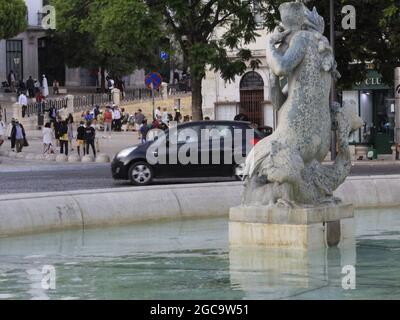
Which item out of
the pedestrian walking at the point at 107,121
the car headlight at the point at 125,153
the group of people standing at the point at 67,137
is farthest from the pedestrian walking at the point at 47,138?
the car headlight at the point at 125,153

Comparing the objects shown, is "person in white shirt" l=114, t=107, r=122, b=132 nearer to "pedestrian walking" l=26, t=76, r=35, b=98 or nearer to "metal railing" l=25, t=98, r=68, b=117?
"metal railing" l=25, t=98, r=68, b=117

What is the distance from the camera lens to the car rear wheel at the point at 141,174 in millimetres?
28250

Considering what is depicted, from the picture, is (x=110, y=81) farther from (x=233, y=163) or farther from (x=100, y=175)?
(x=233, y=163)

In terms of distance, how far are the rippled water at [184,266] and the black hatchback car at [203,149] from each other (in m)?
11.4

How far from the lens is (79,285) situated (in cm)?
1070

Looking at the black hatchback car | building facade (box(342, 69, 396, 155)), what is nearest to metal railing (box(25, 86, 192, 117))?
building facade (box(342, 69, 396, 155))

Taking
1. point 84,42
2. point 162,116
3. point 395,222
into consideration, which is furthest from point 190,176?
point 84,42

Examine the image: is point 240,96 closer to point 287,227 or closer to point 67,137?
point 67,137

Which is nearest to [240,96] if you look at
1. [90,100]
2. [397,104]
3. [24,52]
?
[90,100]

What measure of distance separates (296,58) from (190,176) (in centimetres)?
1494

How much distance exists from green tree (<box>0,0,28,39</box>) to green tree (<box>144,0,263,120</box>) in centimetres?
3059

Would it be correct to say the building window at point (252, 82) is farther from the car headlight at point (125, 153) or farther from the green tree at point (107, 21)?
the car headlight at point (125, 153)

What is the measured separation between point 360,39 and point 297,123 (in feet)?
92.8

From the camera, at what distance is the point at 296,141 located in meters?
12.9
